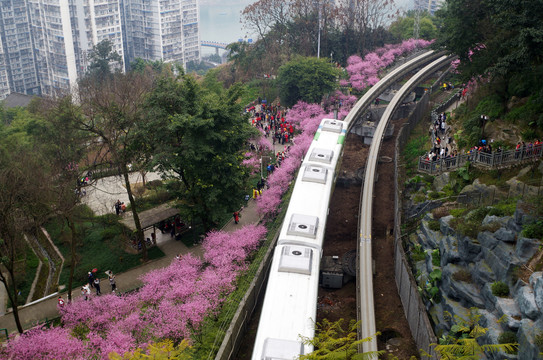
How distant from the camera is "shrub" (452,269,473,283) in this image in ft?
84.6

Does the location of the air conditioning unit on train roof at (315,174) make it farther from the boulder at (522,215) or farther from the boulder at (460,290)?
the boulder at (522,215)

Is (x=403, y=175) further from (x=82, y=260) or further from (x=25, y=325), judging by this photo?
(x=25, y=325)

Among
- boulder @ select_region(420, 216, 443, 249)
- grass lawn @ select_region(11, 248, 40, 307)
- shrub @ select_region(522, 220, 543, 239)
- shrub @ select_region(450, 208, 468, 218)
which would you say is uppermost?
shrub @ select_region(522, 220, 543, 239)

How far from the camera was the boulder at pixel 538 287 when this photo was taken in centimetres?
2011

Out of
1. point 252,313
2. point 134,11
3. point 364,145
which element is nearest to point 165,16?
point 134,11

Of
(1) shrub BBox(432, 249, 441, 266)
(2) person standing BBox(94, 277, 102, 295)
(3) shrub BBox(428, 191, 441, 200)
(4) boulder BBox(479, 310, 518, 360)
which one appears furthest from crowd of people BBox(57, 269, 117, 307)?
(3) shrub BBox(428, 191, 441, 200)

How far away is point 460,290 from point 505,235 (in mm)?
3536

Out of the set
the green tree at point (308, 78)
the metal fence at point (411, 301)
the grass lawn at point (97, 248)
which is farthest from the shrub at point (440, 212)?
the green tree at point (308, 78)

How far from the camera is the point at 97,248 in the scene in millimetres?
41156

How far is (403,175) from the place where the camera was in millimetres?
44594

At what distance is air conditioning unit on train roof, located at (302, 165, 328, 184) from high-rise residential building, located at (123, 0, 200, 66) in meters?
129

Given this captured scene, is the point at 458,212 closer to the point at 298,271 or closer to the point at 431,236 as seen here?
the point at 431,236

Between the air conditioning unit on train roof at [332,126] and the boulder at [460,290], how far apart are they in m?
20.1

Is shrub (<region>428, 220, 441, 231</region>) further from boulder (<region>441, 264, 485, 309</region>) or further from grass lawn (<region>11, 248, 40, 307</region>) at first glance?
grass lawn (<region>11, 248, 40, 307</region>)
